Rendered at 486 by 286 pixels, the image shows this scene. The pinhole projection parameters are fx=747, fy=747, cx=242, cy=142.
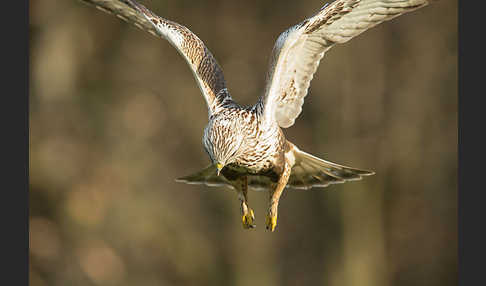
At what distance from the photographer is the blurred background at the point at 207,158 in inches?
397

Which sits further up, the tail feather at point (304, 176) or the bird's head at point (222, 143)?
the bird's head at point (222, 143)

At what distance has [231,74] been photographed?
10320mm

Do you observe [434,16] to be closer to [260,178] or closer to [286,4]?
[286,4]

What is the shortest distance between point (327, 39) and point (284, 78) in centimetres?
37

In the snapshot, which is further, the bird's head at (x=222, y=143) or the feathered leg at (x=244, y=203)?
the feathered leg at (x=244, y=203)

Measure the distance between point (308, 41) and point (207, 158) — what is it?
5.79m

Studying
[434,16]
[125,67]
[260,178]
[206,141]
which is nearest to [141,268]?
[125,67]

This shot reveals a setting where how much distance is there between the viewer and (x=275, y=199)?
4.61 meters

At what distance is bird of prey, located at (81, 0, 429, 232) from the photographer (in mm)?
4355

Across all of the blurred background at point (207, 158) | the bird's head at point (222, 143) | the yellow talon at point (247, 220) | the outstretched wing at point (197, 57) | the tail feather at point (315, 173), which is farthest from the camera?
the blurred background at point (207, 158)

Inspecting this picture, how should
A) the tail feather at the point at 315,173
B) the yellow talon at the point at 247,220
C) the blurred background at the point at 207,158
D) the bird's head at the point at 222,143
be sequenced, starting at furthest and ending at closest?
the blurred background at the point at 207,158
the tail feather at the point at 315,173
the yellow talon at the point at 247,220
the bird's head at the point at 222,143

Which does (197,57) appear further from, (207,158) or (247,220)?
(207,158)

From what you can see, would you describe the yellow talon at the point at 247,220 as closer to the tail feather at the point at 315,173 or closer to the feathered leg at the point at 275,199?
the feathered leg at the point at 275,199

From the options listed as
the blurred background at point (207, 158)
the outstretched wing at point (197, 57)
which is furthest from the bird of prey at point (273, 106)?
the blurred background at point (207, 158)
